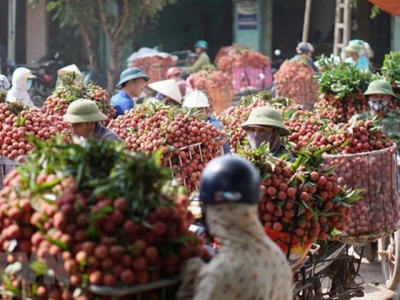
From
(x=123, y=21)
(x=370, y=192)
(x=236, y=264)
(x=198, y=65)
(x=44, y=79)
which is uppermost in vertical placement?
(x=123, y=21)

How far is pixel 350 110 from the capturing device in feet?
33.6

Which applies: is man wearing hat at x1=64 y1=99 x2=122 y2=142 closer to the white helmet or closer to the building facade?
the white helmet

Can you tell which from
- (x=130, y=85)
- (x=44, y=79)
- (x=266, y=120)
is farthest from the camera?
(x=44, y=79)

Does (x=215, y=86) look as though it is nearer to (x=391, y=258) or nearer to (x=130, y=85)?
(x=130, y=85)

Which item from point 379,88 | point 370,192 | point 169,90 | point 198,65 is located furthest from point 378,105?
point 198,65

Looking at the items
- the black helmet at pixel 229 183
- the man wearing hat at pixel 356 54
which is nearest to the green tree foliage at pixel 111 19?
the man wearing hat at pixel 356 54

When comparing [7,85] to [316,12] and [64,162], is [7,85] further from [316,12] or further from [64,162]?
[316,12]

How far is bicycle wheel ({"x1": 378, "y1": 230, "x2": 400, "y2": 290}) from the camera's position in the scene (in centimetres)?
846

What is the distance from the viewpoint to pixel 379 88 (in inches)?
369

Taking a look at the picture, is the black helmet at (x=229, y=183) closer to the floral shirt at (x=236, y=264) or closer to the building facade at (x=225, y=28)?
the floral shirt at (x=236, y=264)

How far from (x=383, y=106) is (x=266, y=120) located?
2.77 meters

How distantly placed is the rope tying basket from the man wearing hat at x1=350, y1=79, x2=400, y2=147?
1858mm

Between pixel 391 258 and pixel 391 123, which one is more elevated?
pixel 391 123

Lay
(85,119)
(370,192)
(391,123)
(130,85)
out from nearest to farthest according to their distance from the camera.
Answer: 1. (85,119)
2. (370,192)
3. (391,123)
4. (130,85)
